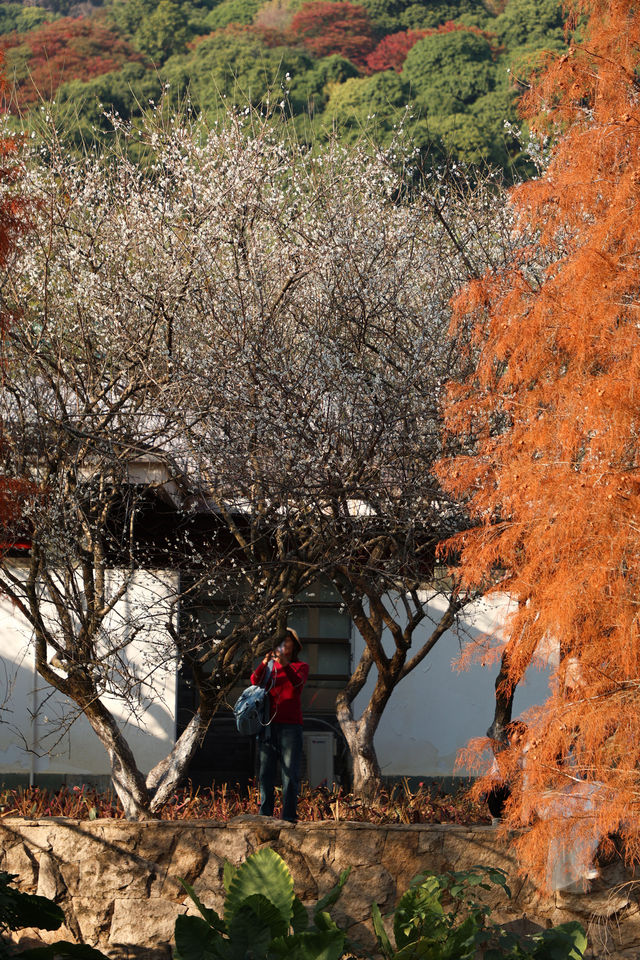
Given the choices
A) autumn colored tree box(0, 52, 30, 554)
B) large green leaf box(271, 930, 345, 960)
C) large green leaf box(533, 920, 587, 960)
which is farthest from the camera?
autumn colored tree box(0, 52, 30, 554)

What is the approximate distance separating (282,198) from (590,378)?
399 cm

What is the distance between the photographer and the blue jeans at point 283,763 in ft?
22.5

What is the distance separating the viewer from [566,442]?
5.33m

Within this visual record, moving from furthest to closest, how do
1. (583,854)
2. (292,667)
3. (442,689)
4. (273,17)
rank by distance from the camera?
(273,17)
(442,689)
(292,667)
(583,854)

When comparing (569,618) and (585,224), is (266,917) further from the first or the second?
(585,224)

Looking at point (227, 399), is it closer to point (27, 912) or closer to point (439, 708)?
point (27, 912)

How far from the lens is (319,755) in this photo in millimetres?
9477

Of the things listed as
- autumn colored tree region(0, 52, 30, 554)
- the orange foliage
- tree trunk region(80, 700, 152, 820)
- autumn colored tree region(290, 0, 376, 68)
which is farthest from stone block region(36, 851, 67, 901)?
autumn colored tree region(290, 0, 376, 68)

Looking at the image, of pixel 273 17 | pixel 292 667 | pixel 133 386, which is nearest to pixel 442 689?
pixel 292 667

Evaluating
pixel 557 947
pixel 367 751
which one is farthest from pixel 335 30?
pixel 557 947

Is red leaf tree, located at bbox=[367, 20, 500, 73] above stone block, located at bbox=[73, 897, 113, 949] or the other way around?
above

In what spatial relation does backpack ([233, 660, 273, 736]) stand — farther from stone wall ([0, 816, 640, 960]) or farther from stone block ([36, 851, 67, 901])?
stone block ([36, 851, 67, 901])

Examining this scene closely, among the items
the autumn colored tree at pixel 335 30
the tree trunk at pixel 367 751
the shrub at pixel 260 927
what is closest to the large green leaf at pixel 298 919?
the shrub at pixel 260 927

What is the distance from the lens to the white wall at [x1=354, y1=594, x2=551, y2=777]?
968cm
